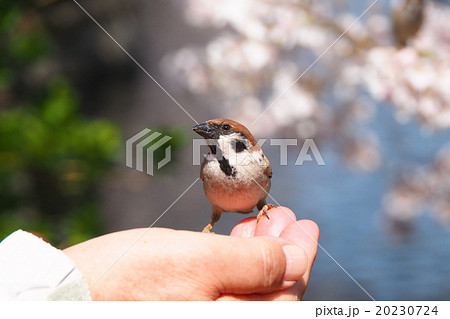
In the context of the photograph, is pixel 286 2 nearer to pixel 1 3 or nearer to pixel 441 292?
pixel 1 3

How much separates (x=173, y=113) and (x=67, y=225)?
25.5 inches

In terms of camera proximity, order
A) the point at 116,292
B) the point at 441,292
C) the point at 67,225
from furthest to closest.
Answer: the point at 441,292, the point at 67,225, the point at 116,292

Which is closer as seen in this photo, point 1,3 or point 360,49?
point 1,3

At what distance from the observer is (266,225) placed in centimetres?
101

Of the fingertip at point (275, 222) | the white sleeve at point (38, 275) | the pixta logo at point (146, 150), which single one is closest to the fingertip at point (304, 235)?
the fingertip at point (275, 222)

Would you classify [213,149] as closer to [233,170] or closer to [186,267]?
[233,170]

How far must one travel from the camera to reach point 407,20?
157 cm

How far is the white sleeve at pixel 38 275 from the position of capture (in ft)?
2.41

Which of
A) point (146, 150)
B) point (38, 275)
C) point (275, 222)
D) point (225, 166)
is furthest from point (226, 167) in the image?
point (146, 150)

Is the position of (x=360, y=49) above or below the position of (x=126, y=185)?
above

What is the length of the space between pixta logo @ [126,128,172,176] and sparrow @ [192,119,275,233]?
551mm

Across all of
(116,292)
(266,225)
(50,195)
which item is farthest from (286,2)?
(116,292)

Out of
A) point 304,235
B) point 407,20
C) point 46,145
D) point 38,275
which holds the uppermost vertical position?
point 407,20

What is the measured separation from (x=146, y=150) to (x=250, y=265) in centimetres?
83
